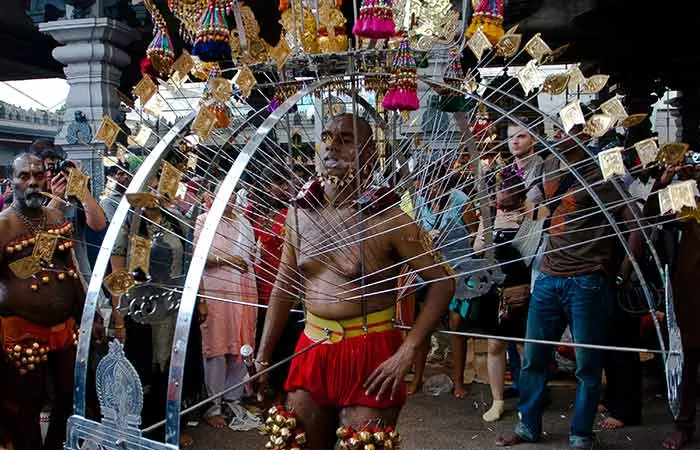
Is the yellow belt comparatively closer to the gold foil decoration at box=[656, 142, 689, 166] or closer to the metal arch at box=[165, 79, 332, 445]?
the metal arch at box=[165, 79, 332, 445]

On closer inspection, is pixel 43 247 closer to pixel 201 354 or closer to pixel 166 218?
pixel 166 218

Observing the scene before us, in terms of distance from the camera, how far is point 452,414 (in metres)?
4.75

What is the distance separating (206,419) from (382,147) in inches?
91.9

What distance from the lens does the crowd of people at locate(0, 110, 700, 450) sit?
2580 millimetres

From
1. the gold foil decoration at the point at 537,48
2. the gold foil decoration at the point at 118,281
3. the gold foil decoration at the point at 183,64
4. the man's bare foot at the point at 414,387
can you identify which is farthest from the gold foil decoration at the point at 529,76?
the man's bare foot at the point at 414,387

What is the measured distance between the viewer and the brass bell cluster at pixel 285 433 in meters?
2.52

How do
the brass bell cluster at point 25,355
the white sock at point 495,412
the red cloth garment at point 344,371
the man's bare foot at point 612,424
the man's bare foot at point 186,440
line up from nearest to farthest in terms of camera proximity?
the red cloth garment at point 344,371, the brass bell cluster at point 25,355, the man's bare foot at point 186,440, the man's bare foot at point 612,424, the white sock at point 495,412

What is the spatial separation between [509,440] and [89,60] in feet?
16.1

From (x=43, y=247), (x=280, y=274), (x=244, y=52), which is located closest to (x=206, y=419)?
(x=280, y=274)

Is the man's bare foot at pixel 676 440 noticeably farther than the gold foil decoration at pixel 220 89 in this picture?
Yes

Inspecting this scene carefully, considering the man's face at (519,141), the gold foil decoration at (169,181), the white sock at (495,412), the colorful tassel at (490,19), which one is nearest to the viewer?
the gold foil decoration at (169,181)

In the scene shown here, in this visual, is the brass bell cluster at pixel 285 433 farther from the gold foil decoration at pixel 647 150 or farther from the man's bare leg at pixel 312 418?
the gold foil decoration at pixel 647 150

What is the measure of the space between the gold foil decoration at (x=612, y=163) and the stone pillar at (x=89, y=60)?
5418mm

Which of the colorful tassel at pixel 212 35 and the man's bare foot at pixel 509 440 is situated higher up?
the colorful tassel at pixel 212 35
